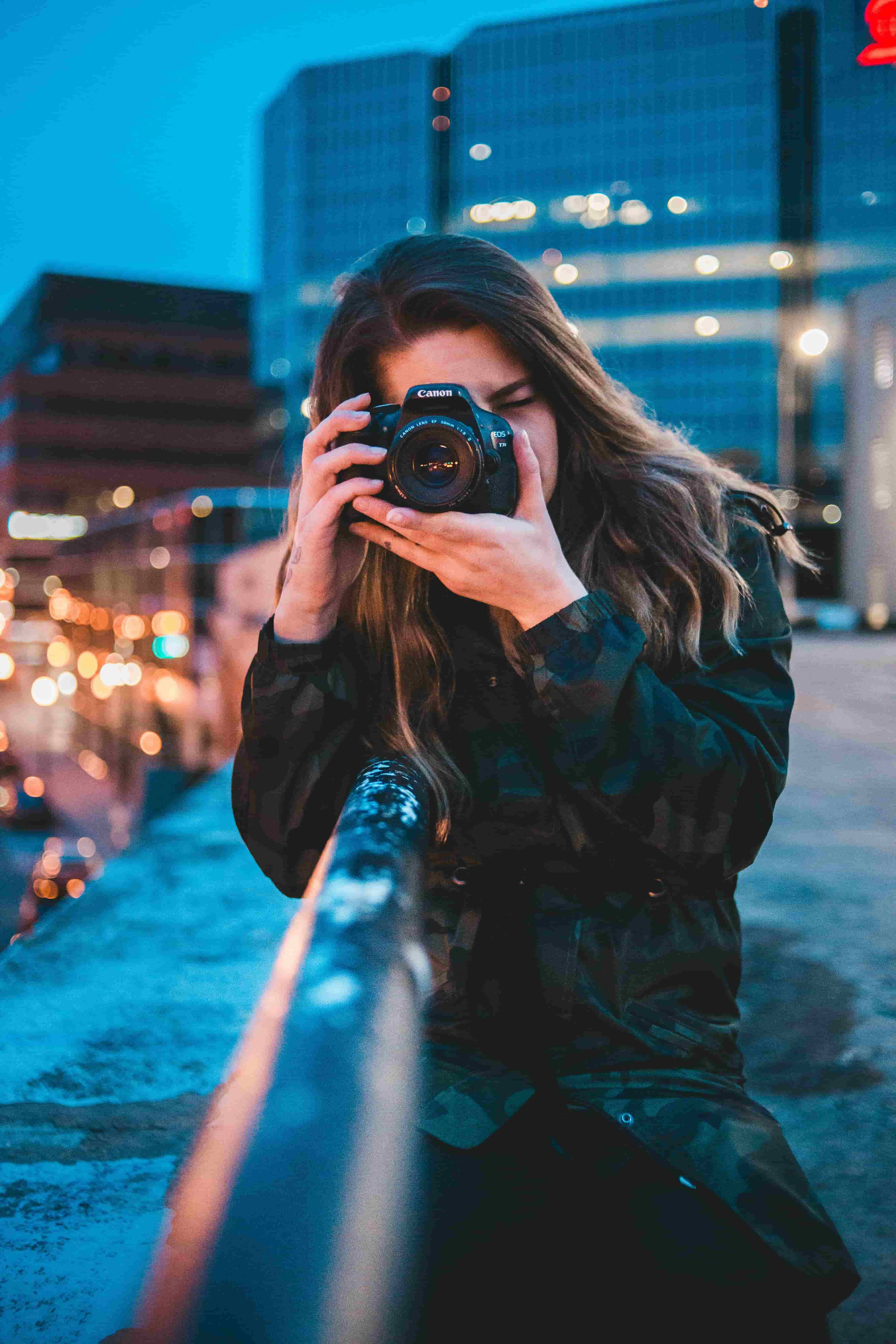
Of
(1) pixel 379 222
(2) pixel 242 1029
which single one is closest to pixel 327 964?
(2) pixel 242 1029

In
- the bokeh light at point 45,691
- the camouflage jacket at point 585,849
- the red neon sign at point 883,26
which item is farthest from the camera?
the bokeh light at point 45,691

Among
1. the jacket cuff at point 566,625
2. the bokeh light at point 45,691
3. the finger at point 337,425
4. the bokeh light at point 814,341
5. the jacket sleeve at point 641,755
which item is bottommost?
the bokeh light at point 45,691

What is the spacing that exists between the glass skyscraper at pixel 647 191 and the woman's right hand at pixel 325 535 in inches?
967

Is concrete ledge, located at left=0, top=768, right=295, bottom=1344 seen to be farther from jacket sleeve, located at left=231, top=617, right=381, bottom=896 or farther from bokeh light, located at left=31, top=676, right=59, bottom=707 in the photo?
bokeh light, located at left=31, top=676, right=59, bottom=707

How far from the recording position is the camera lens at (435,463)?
97 cm

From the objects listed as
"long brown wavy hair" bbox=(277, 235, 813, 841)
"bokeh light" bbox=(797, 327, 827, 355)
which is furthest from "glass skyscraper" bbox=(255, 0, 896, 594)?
"long brown wavy hair" bbox=(277, 235, 813, 841)

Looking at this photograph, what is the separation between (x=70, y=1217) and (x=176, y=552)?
23.5 m

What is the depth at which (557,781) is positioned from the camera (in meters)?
1.01

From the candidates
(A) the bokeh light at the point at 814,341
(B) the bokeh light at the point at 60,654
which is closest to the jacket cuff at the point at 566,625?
(A) the bokeh light at the point at 814,341

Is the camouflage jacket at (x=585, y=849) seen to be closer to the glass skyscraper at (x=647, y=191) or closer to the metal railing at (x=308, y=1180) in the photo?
the metal railing at (x=308, y=1180)

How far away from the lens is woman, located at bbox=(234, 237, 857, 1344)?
76 centimetres

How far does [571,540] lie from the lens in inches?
45.9

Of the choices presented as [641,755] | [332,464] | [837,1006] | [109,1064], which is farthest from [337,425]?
[837,1006]

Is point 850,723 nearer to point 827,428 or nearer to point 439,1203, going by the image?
point 439,1203
